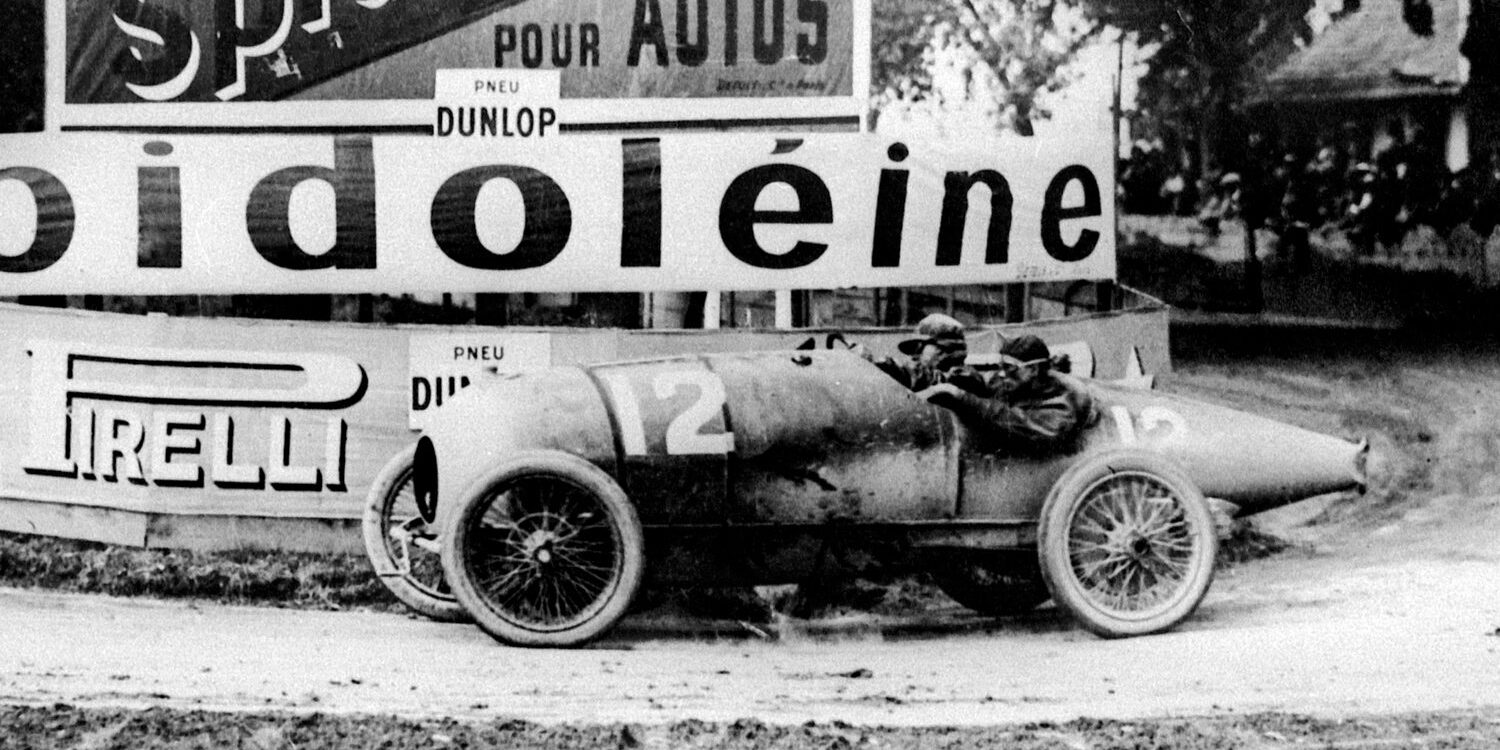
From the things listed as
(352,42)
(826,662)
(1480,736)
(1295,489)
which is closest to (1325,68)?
(1295,489)

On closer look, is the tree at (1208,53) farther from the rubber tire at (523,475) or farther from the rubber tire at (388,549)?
the rubber tire at (388,549)

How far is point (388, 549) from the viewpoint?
6441mm

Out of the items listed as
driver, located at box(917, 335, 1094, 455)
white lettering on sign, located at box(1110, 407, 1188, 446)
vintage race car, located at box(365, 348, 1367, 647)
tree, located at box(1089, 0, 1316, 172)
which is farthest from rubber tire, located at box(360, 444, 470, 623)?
tree, located at box(1089, 0, 1316, 172)

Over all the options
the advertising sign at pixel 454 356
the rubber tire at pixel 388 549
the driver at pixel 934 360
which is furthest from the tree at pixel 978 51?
the rubber tire at pixel 388 549

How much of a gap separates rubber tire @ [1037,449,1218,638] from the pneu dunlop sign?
1083 millimetres

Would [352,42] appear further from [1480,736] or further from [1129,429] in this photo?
[1480,736]

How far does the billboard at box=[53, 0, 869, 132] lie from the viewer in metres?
6.75

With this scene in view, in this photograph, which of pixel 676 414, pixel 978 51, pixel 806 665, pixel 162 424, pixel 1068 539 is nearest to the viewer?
pixel 676 414

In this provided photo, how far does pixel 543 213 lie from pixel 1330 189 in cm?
320

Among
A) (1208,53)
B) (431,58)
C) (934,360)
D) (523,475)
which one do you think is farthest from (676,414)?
(1208,53)

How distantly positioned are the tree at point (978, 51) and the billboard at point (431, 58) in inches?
5.0

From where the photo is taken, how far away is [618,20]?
6.84 metres

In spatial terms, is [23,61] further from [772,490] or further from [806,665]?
[806,665]

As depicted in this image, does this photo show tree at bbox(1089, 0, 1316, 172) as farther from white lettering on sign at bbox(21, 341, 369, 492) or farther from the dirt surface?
white lettering on sign at bbox(21, 341, 369, 492)
